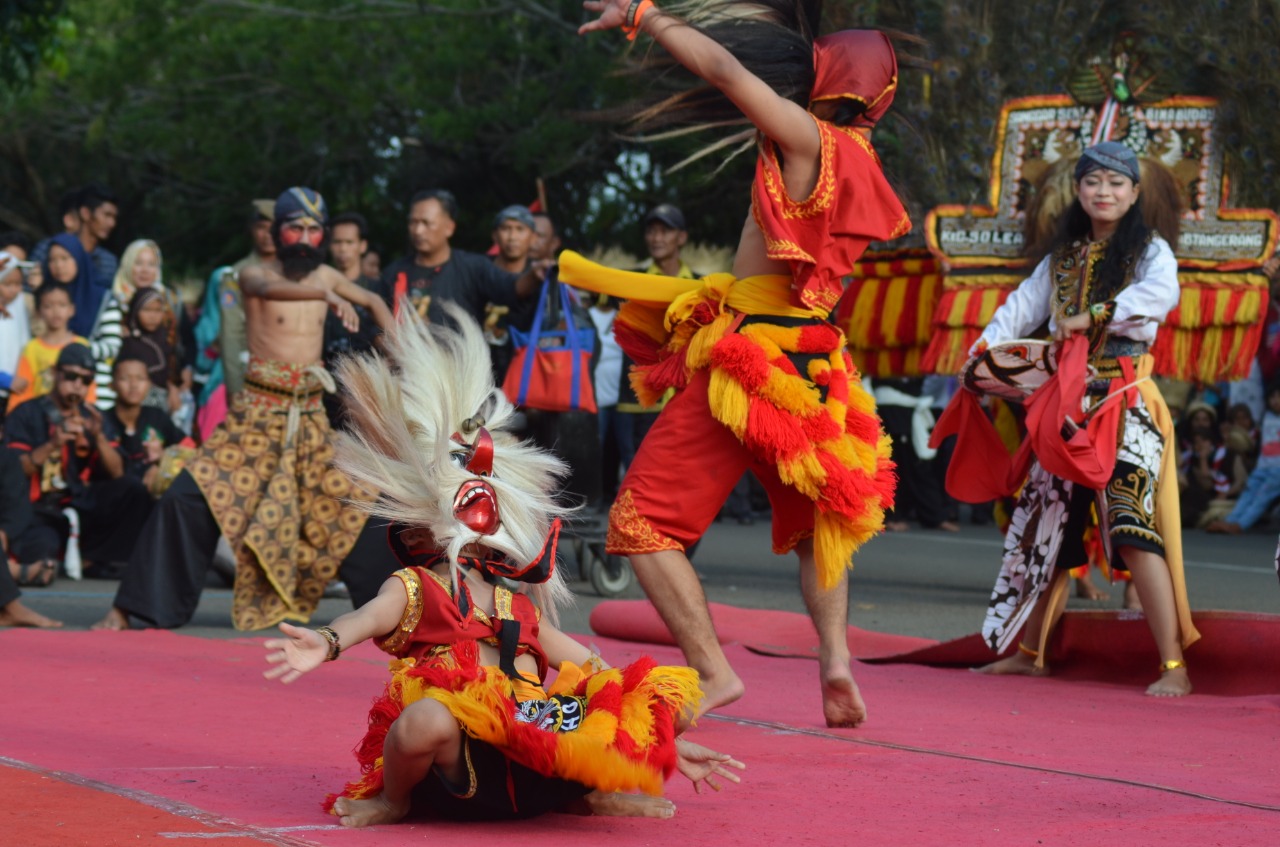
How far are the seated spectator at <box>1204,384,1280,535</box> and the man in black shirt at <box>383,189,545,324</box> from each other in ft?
19.8

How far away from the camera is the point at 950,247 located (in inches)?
310

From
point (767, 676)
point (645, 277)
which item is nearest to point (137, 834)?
point (645, 277)

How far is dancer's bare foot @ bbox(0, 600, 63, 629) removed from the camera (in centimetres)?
679

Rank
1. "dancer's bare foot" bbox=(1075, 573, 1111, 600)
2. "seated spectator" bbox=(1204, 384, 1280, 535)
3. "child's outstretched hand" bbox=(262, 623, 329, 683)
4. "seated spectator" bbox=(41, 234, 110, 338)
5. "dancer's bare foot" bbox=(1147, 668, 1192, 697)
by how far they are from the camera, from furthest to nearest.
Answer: "seated spectator" bbox=(1204, 384, 1280, 535), "seated spectator" bbox=(41, 234, 110, 338), "dancer's bare foot" bbox=(1075, 573, 1111, 600), "dancer's bare foot" bbox=(1147, 668, 1192, 697), "child's outstretched hand" bbox=(262, 623, 329, 683)

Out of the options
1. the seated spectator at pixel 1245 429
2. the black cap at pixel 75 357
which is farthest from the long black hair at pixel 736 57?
the seated spectator at pixel 1245 429

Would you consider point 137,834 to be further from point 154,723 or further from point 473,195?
point 473,195

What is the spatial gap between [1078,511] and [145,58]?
51.2 ft

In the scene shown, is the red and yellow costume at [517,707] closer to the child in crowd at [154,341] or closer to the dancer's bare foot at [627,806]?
the dancer's bare foot at [627,806]

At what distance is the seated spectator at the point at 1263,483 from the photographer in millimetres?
11836

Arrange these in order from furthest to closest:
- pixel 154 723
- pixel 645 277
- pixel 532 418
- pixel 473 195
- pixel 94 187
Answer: pixel 473 195
pixel 94 187
pixel 532 418
pixel 645 277
pixel 154 723

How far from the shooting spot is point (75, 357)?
9.02 metres

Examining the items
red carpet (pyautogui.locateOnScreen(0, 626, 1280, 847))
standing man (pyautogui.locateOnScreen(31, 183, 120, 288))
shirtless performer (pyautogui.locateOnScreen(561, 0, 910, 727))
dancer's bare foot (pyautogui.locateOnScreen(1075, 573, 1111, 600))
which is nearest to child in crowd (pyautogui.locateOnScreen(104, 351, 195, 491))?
standing man (pyautogui.locateOnScreen(31, 183, 120, 288))

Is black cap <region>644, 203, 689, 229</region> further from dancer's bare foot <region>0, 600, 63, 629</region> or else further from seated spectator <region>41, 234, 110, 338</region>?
dancer's bare foot <region>0, 600, 63, 629</region>

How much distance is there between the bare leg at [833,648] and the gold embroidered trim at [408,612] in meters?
1.45
